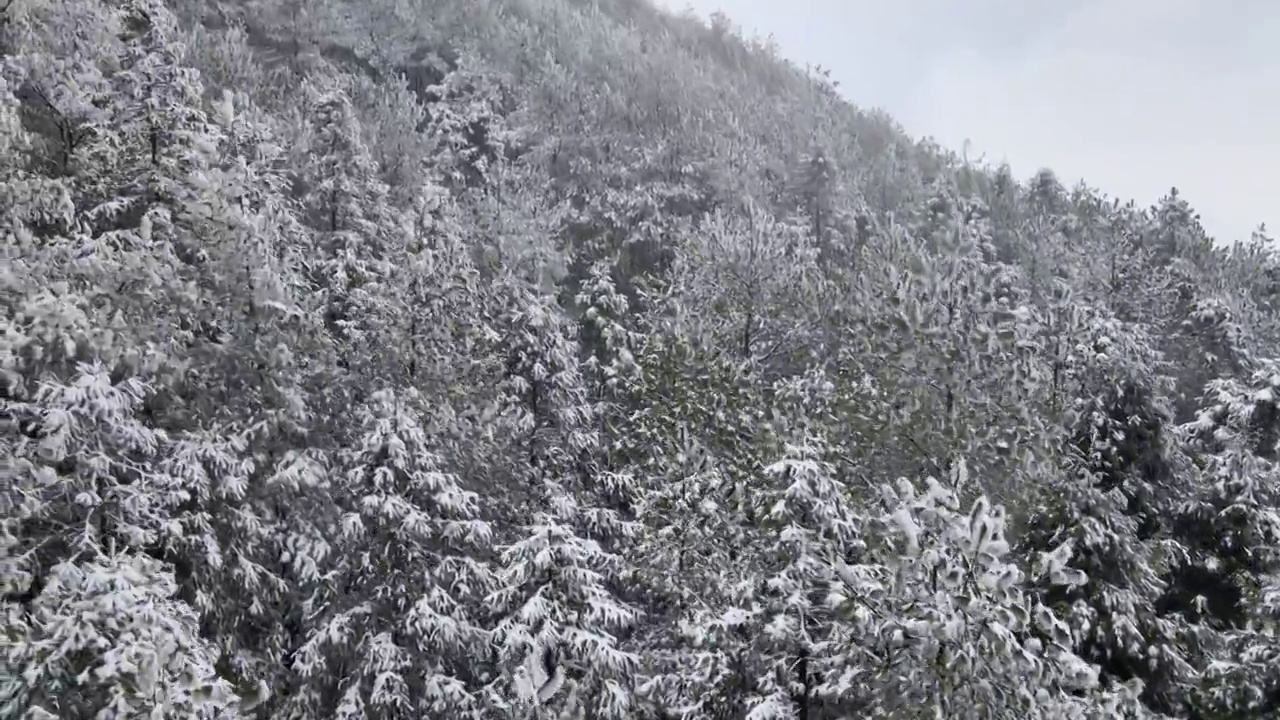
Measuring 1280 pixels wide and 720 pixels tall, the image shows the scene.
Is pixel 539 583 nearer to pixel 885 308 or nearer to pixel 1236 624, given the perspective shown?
pixel 885 308

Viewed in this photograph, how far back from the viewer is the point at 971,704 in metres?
7.38

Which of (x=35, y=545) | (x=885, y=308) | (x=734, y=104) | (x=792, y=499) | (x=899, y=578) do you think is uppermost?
(x=734, y=104)

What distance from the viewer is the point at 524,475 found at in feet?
55.0

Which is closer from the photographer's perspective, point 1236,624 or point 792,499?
point 792,499

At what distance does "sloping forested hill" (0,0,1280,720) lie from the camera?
26.2 ft

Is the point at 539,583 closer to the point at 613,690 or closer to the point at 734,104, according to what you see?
the point at 613,690

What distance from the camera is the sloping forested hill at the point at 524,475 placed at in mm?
7996

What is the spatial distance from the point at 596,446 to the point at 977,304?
25.3 feet

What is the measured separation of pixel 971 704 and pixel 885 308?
10.0 metres

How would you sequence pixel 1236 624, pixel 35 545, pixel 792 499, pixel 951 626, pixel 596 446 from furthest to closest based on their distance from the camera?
pixel 596 446, pixel 1236 624, pixel 792 499, pixel 35 545, pixel 951 626

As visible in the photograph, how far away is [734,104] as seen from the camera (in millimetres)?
53188

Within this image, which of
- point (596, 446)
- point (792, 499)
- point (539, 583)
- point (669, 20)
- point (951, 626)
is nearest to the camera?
point (951, 626)

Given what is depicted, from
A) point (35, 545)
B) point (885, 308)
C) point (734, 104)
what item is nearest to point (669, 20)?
point (734, 104)

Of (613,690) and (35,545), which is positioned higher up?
(35,545)
